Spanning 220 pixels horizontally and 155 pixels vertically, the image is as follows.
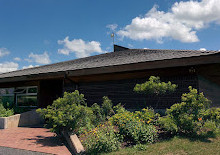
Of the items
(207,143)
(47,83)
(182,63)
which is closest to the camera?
(207,143)

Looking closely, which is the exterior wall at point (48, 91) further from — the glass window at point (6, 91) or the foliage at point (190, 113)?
the foliage at point (190, 113)

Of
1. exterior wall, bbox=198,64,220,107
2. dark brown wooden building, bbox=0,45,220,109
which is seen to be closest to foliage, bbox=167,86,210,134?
dark brown wooden building, bbox=0,45,220,109

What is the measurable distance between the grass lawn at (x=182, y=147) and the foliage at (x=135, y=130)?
14.6 inches

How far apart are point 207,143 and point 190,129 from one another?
65 centimetres

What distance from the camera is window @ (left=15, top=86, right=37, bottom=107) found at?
12226 millimetres

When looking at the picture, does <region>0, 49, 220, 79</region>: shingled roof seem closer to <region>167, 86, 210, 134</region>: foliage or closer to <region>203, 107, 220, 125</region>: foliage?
<region>167, 86, 210, 134</region>: foliage

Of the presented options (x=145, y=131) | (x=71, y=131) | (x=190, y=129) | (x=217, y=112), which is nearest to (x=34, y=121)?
(x=71, y=131)

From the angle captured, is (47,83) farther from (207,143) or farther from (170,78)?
(207,143)

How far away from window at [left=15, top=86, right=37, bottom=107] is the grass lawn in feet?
30.2

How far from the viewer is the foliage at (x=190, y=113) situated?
5350 mm

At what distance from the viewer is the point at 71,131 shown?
241 inches

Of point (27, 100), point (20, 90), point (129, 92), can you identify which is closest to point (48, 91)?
point (27, 100)

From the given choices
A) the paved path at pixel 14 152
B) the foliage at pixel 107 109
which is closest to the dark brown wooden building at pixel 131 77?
the foliage at pixel 107 109

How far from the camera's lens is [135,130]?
17.5 feet
